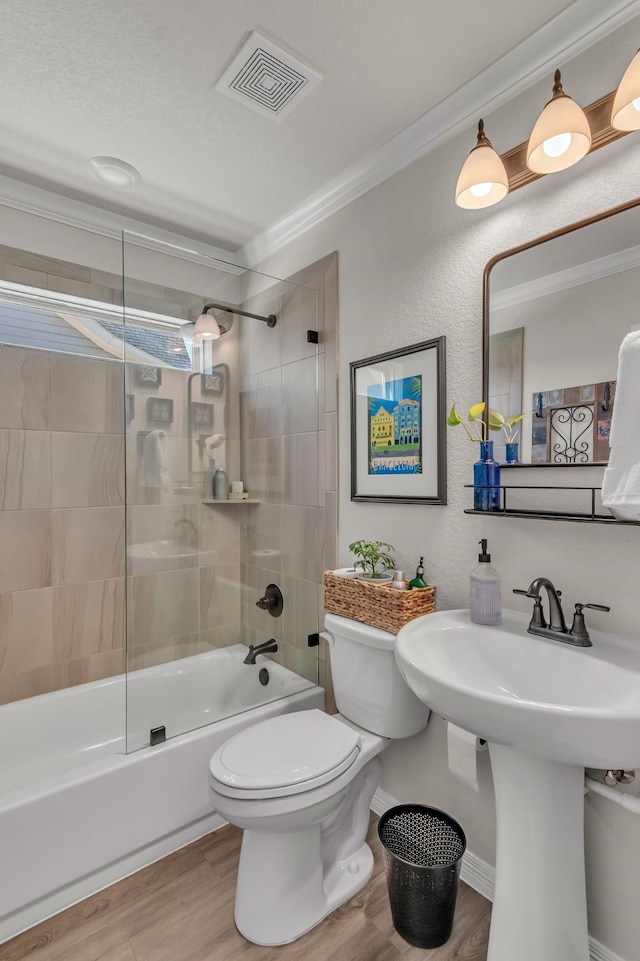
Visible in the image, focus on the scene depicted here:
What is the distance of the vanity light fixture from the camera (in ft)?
3.59

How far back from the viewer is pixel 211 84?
154cm

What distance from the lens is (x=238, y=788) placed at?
4.38 feet

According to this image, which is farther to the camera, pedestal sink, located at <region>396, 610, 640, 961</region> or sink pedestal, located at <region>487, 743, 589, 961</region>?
sink pedestal, located at <region>487, 743, 589, 961</region>

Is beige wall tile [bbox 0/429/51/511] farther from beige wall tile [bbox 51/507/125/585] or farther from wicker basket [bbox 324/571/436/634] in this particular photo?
wicker basket [bbox 324/571/436/634]

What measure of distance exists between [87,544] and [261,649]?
96cm

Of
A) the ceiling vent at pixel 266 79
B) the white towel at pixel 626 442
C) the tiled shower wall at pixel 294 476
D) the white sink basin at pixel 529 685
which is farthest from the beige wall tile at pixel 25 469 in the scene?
the white towel at pixel 626 442

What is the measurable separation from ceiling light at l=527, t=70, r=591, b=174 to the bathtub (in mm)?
2027

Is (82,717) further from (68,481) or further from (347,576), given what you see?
(347,576)

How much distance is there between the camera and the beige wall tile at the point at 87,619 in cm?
221

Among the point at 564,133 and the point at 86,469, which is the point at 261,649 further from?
the point at 564,133

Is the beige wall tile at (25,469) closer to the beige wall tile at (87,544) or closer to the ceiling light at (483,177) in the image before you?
the beige wall tile at (87,544)

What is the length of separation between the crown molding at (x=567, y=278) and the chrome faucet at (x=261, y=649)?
5.37 feet

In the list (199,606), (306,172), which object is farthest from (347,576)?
(306,172)

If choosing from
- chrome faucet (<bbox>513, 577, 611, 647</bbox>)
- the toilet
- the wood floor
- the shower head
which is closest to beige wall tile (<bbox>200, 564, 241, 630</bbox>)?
the toilet
